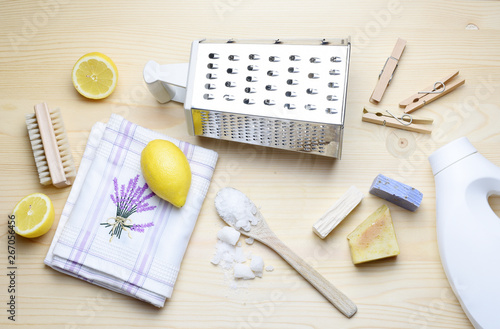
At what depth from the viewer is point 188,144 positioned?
1038 millimetres

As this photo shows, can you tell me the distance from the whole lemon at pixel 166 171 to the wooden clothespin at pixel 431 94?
512 millimetres

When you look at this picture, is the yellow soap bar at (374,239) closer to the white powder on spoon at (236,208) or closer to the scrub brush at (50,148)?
the white powder on spoon at (236,208)

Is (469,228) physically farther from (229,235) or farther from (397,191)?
(229,235)

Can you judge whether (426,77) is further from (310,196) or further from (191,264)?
(191,264)

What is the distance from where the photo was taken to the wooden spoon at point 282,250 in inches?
38.0

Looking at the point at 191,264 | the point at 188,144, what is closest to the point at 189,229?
the point at 191,264

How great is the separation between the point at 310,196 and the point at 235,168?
0.18 meters

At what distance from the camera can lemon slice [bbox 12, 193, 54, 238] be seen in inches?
38.1

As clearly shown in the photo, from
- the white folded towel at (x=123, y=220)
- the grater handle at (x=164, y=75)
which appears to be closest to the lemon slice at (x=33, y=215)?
the white folded towel at (x=123, y=220)

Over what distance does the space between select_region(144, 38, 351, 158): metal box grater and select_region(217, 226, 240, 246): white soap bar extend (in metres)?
0.22

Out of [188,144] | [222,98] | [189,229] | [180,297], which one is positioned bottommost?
[180,297]

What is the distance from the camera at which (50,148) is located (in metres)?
1.03

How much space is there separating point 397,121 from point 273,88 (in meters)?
0.30

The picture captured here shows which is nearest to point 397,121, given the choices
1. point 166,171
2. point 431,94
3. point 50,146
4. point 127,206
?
point 431,94
